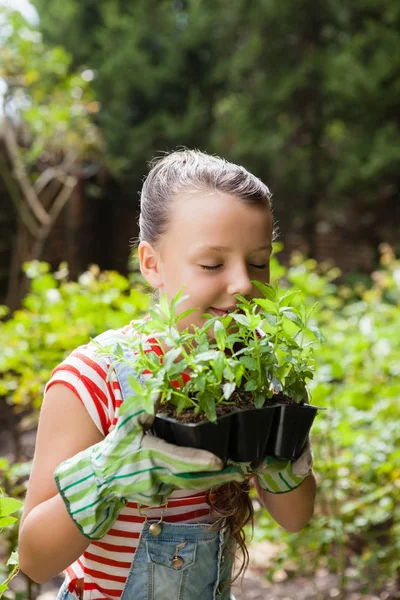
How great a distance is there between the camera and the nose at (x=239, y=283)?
110 centimetres

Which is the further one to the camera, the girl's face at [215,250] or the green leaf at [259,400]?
the girl's face at [215,250]

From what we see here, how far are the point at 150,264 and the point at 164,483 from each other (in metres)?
0.43

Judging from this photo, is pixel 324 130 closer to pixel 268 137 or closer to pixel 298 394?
pixel 268 137

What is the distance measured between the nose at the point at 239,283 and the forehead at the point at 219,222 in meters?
0.04

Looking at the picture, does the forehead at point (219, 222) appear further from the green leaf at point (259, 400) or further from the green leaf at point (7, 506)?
the green leaf at point (7, 506)

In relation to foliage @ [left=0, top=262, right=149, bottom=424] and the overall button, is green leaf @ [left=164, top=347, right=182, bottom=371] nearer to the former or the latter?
the overall button

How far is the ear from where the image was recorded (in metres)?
1.22

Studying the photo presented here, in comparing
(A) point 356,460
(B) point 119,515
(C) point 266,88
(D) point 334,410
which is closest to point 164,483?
(B) point 119,515

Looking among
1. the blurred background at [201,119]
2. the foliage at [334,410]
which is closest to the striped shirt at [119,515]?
the foliage at [334,410]

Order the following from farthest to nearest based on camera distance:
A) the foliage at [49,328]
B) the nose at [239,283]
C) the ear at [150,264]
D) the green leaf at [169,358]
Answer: the foliage at [49,328] → the ear at [150,264] → the nose at [239,283] → the green leaf at [169,358]

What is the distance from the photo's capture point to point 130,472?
90cm

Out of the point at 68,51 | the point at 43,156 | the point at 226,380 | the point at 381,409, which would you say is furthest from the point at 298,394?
the point at 68,51

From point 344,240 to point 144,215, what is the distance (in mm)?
8275

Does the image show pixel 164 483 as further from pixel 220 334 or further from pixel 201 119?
pixel 201 119
